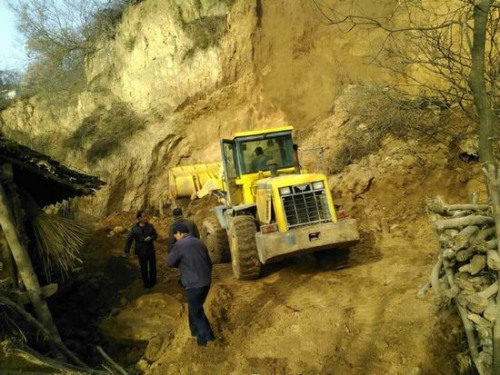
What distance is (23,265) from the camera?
6477mm

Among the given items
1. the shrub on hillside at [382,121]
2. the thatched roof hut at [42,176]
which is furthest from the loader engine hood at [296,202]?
the shrub on hillside at [382,121]

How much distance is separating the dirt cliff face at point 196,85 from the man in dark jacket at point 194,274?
10.5 metres

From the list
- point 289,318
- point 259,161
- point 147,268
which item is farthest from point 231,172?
point 289,318

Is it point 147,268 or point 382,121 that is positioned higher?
point 382,121

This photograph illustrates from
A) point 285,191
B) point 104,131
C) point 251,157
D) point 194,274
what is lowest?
point 194,274

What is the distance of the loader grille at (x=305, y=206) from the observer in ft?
27.4

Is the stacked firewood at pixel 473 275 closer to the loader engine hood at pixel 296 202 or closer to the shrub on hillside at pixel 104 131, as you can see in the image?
the loader engine hood at pixel 296 202

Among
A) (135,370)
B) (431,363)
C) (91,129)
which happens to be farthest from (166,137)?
(431,363)

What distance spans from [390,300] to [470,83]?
3244 millimetres

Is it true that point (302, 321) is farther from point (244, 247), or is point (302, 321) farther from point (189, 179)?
point (189, 179)

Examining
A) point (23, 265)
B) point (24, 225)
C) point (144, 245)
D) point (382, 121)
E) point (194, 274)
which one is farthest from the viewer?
point (382, 121)

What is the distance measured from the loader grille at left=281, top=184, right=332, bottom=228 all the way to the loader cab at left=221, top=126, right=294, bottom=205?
1177mm

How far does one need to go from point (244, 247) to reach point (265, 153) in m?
2.14

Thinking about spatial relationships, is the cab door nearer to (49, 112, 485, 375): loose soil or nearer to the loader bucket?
(49, 112, 485, 375): loose soil
